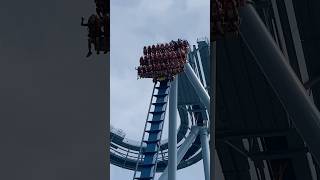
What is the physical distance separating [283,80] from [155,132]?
19.3m

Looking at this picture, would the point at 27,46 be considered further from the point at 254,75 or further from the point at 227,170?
the point at 227,170

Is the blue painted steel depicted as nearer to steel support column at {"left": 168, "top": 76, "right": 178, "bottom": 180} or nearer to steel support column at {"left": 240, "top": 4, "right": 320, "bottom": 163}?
steel support column at {"left": 168, "top": 76, "right": 178, "bottom": 180}

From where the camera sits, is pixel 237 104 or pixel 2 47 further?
pixel 237 104

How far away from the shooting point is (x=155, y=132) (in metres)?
29.9

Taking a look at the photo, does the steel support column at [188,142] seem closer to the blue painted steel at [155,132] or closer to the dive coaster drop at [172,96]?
the dive coaster drop at [172,96]

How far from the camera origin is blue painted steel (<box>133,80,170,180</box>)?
1176 inches

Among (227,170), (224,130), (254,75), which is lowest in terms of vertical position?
(227,170)

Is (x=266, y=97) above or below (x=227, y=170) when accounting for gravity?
above

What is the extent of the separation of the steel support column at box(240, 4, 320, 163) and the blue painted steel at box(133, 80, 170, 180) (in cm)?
1764

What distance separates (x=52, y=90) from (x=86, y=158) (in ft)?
3.19

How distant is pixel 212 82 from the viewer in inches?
491

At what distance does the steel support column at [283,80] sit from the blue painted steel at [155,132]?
57.9 feet

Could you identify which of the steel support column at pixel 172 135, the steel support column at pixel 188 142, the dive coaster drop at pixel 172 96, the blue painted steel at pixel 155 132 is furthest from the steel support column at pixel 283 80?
the steel support column at pixel 188 142

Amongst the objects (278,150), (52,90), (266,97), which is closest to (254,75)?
(266,97)
